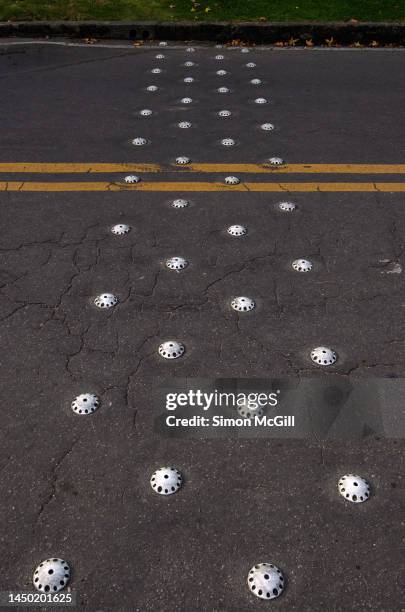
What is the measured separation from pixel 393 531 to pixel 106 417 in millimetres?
1515

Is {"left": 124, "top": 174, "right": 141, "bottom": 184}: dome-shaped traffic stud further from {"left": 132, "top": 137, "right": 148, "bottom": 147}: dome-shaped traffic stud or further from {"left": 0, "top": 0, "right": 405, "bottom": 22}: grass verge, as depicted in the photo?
{"left": 0, "top": 0, "right": 405, "bottom": 22}: grass verge

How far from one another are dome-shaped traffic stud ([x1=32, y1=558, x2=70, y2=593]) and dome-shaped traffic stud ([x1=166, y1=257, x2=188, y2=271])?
215cm

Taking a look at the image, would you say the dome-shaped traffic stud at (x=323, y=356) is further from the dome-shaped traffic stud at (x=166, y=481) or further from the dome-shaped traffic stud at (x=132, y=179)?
the dome-shaped traffic stud at (x=132, y=179)

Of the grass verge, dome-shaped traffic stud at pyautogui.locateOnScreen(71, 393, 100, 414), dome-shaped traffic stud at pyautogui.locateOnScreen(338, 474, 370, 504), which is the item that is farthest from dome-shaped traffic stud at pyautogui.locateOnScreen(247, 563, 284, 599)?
the grass verge

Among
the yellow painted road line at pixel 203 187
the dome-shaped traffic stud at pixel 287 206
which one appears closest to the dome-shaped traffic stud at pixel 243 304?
the dome-shaped traffic stud at pixel 287 206

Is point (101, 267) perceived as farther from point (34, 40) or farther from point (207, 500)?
point (34, 40)

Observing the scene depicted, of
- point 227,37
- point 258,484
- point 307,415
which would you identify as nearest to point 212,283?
point 307,415

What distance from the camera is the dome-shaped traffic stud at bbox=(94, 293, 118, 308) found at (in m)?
3.59

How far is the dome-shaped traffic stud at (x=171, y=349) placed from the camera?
324cm

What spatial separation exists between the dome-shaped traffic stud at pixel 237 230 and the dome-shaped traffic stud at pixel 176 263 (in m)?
0.52

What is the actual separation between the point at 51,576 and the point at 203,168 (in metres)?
3.80

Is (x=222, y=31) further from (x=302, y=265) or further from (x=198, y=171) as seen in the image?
(x=302, y=265)

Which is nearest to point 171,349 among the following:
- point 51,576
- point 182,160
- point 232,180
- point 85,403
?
point 85,403

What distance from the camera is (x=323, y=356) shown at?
10.6 ft
